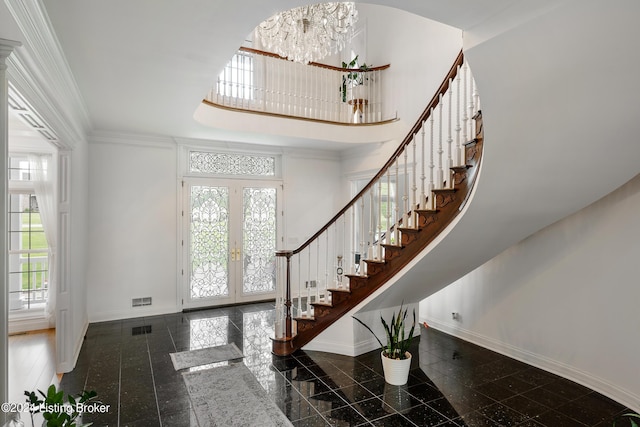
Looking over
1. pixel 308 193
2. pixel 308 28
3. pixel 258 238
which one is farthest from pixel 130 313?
pixel 308 28

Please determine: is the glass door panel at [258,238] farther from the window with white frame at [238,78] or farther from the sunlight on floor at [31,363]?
the sunlight on floor at [31,363]

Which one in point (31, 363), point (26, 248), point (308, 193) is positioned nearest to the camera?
point (31, 363)

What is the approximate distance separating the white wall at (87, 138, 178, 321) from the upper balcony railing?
1.41m

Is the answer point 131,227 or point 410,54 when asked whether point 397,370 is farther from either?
point 410,54

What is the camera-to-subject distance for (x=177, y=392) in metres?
3.12

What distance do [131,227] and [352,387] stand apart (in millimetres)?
4016

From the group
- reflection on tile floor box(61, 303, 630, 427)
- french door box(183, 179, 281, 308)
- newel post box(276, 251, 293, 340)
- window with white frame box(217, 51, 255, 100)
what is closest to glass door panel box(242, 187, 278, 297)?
french door box(183, 179, 281, 308)

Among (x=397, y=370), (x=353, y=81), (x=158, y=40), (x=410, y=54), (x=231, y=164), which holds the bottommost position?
(x=397, y=370)

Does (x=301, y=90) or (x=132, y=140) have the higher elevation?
(x=301, y=90)

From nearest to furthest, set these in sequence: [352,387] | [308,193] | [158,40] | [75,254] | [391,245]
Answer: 1. [158,40]
2. [352,387]
3. [391,245]
4. [75,254]
5. [308,193]

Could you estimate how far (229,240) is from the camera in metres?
6.01

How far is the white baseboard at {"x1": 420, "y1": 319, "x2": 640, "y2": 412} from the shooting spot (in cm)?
294

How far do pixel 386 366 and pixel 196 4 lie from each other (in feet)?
10.5

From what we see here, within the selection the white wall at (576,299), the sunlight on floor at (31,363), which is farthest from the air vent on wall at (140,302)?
the white wall at (576,299)
